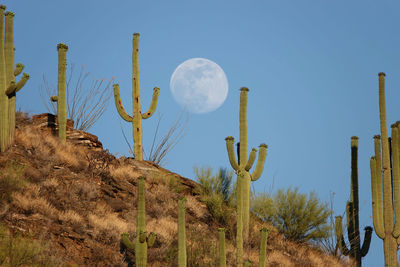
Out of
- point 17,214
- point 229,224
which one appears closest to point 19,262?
point 17,214

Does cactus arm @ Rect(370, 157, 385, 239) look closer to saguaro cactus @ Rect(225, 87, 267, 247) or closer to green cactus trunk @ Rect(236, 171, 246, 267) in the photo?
saguaro cactus @ Rect(225, 87, 267, 247)

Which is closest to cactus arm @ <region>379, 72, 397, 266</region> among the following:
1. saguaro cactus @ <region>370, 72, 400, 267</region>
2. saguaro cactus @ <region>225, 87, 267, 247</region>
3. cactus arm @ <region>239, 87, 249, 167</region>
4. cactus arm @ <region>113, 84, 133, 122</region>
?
saguaro cactus @ <region>370, 72, 400, 267</region>

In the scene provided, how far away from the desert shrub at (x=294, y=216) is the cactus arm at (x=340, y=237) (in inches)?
26.5

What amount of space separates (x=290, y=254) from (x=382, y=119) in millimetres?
4597

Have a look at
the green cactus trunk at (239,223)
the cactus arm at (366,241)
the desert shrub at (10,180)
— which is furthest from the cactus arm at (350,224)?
the desert shrub at (10,180)

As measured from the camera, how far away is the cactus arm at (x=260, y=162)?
14.7 meters

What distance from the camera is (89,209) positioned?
43.8 feet

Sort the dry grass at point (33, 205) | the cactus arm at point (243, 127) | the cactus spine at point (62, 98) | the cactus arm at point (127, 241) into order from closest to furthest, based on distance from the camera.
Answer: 1. the cactus arm at point (127, 241)
2. the dry grass at point (33, 205)
3. the cactus arm at point (243, 127)
4. the cactus spine at point (62, 98)

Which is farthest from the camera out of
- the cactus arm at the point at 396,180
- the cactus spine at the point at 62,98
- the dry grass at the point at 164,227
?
the cactus spine at the point at 62,98

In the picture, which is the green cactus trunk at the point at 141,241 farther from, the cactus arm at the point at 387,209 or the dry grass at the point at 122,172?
the cactus arm at the point at 387,209

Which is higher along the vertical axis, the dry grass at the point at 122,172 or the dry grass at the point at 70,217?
the dry grass at the point at 122,172

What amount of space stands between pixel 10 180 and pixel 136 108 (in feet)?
22.8

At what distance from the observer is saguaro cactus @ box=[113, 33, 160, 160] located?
1858 cm

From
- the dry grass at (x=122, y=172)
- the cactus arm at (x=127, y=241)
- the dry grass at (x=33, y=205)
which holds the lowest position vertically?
the cactus arm at (x=127, y=241)
